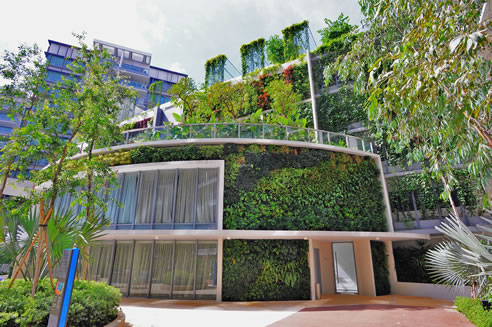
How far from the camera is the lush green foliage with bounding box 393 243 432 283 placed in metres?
13.9

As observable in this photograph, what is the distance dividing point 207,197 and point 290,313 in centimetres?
549

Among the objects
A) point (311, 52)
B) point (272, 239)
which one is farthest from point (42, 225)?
point (311, 52)

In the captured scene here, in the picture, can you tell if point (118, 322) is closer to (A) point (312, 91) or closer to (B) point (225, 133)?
(B) point (225, 133)

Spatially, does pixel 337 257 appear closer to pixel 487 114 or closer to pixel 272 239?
pixel 272 239

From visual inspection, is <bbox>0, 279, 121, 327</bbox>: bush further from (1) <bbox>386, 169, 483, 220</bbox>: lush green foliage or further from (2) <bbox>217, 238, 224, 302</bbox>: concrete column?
(1) <bbox>386, 169, 483, 220</bbox>: lush green foliage

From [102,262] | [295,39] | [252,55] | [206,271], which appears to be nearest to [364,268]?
[206,271]

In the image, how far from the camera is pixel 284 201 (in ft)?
40.2

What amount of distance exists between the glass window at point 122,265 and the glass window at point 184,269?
86.2 inches

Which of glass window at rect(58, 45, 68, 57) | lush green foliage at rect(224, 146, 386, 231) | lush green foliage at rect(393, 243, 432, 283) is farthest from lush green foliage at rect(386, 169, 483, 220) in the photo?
glass window at rect(58, 45, 68, 57)

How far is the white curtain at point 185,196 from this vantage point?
1184 centimetres

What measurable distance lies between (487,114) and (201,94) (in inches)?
767

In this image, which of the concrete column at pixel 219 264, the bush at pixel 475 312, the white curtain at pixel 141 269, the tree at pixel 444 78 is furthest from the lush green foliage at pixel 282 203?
the tree at pixel 444 78

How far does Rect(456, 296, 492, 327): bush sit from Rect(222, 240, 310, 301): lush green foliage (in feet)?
16.3

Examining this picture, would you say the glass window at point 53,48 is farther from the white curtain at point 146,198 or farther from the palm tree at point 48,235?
the palm tree at point 48,235
